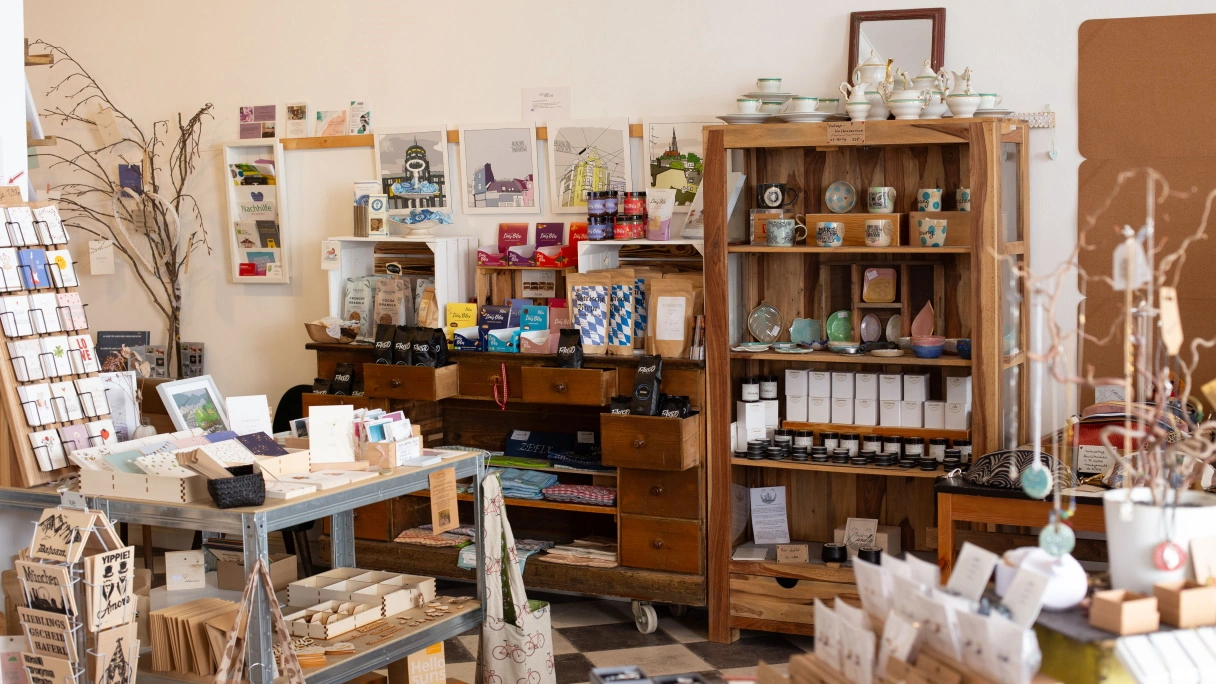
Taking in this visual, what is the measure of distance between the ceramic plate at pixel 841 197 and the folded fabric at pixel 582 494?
1418 mm

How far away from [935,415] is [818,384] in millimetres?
448

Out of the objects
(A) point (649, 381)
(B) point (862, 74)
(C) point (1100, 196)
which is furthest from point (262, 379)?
(C) point (1100, 196)

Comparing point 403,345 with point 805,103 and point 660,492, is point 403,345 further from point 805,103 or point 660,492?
point 805,103

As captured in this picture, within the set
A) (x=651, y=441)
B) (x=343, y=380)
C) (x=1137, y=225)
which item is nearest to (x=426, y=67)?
(x=343, y=380)

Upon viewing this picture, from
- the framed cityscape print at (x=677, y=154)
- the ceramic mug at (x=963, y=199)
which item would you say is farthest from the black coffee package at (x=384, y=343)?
the ceramic mug at (x=963, y=199)

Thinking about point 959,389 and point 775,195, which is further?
point 775,195

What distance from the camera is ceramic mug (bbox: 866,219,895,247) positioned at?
4.22 m

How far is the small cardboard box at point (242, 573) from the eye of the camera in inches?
140

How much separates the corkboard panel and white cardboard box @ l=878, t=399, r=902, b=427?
2.23 ft

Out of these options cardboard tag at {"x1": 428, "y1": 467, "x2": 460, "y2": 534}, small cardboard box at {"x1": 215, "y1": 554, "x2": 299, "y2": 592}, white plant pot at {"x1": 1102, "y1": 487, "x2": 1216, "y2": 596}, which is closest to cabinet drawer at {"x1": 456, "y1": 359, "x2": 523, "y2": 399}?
small cardboard box at {"x1": 215, "y1": 554, "x2": 299, "y2": 592}

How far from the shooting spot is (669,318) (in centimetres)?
451

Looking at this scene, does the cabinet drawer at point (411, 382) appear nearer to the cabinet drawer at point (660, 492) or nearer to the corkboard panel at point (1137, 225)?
the cabinet drawer at point (660, 492)

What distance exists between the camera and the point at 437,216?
5160 mm

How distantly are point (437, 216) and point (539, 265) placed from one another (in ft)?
1.86
